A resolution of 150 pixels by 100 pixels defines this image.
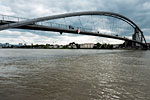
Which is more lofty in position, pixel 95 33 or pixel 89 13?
pixel 89 13

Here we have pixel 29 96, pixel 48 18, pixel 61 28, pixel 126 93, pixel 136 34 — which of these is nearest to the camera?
pixel 29 96

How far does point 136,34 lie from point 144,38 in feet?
54.4

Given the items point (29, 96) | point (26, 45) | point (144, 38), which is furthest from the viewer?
point (26, 45)

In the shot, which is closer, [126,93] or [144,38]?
[126,93]

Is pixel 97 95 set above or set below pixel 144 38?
below

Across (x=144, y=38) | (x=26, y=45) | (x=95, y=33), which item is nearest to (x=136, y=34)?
(x=144, y=38)

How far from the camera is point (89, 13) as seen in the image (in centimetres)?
3609

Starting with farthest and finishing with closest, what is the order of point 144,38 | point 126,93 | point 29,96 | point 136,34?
point 144,38 < point 136,34 < point 126,93 < point 29,96

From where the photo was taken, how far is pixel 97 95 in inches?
154

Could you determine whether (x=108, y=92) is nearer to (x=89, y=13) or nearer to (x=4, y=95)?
(x=4, y=95)

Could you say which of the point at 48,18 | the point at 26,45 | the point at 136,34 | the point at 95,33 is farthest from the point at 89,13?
the point at 26,45

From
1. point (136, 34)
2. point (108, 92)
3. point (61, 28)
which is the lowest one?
point (108, 92)

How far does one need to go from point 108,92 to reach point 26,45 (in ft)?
564

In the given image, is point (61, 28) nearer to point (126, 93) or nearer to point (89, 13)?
point (89, 13)
